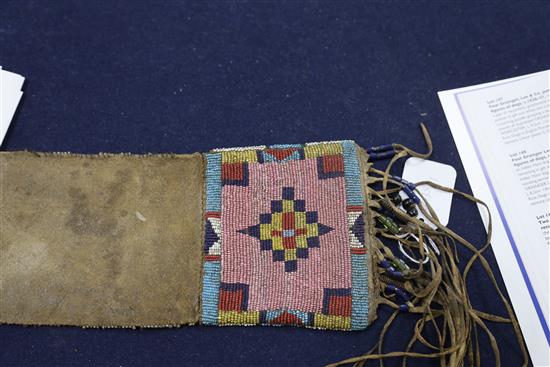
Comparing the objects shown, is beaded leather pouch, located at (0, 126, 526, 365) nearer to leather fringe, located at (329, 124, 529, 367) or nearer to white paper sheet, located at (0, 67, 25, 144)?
leather fringe, located at (329, 124, 529, 367)

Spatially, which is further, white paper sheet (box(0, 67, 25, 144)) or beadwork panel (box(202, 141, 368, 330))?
white paper sheet (box(0, 67, 25, 144))

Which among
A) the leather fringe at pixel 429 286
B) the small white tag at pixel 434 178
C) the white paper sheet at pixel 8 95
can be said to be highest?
the white paper sheet at pixel 8 95

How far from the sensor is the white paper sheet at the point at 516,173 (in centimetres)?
119

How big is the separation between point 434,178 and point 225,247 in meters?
0.51

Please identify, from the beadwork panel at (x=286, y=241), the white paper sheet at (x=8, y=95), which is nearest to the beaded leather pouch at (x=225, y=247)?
the beadwork panel at (x=286, y=241)

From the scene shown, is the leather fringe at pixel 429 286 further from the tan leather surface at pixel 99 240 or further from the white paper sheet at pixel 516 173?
the tan leather surface at pixel 99 240

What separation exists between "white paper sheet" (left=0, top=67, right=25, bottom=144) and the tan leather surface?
93mm

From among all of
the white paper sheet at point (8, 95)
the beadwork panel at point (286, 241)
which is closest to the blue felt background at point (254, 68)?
the white paper sheet at point (8, 95)

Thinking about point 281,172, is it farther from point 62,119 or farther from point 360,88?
point 62,119

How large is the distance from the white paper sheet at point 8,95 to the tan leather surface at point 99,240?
93 mm

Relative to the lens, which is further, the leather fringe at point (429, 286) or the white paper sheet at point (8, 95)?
the white paper sheet at point (8, 95)

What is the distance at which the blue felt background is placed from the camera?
128cm

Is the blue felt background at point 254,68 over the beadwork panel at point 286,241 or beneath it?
over

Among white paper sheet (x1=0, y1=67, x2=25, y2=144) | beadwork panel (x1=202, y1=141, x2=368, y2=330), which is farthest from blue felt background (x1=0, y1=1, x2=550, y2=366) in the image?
beadwork panel (x1=202, y1=141, x2=368, y2=330)
